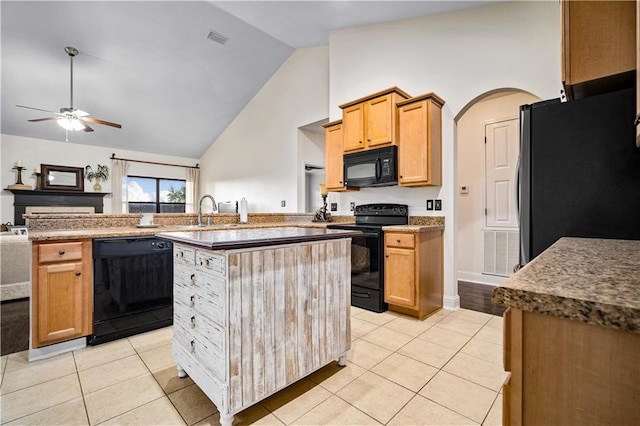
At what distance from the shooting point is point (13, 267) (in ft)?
10.7

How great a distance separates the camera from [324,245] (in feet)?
5.90

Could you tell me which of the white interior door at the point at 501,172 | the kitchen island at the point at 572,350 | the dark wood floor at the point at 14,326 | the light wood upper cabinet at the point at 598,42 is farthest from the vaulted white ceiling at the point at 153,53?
the dark wood floor at the point at 14,326

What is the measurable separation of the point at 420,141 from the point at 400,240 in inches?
41.7

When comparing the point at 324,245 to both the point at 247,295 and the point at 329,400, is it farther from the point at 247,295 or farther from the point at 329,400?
the point at 329,400

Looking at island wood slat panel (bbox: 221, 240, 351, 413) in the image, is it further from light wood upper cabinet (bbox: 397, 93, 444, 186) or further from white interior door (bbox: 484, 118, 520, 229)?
white interior door (bbox: 484, 118, 520, 229)

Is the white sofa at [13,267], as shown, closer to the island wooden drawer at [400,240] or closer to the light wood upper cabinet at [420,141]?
the island wooden drawer at [400,240]

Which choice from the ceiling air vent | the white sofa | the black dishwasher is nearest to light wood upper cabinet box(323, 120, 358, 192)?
the black dishwasher

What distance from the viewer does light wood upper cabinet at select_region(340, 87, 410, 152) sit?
10.4 feet

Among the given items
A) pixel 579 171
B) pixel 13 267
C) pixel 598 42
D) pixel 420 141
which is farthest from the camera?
pixel 13 267

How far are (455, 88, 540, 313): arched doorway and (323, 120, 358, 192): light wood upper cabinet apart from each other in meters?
1.50

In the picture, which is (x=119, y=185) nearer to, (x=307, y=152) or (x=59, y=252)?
(x=307, y=152)

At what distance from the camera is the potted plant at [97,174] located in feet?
23.4

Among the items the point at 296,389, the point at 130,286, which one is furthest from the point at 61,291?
the point at 296,389

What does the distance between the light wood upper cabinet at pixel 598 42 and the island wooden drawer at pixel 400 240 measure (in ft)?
5.62
